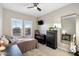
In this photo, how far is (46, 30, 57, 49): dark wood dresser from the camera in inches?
70.8

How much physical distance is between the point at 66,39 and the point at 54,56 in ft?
1.28

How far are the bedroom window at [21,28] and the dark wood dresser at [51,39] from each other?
38cm

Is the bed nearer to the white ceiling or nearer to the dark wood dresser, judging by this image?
the dark wood dresser

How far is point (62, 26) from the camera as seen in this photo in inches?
68.4

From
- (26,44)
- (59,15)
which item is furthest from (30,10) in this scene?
(26,44)

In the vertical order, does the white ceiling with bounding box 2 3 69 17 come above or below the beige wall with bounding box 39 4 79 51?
above

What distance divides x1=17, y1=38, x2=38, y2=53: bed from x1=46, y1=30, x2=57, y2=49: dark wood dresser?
250 mm

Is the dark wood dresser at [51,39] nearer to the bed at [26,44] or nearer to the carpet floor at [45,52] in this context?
the carpet floor at [45,52]

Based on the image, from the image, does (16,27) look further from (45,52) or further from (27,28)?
(45,52)

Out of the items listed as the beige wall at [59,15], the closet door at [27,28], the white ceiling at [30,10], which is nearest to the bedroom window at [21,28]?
the closet door at [27,28]

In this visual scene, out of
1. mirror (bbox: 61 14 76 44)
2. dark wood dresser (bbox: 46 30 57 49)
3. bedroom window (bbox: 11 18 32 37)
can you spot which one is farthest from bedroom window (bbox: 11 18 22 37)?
mirror (bbox: 61 14 76 44)

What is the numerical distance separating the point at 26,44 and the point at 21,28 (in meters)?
0.33

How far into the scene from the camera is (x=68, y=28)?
170 cm

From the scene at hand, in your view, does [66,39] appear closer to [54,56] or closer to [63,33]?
[63,33]
